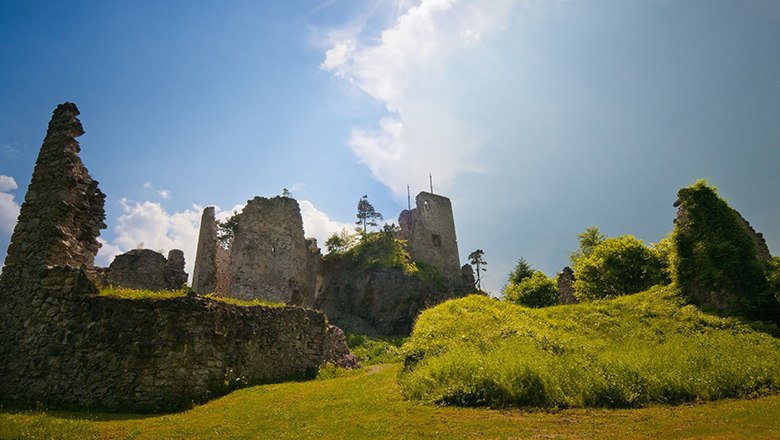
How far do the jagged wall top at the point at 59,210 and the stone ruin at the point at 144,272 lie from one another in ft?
42.3

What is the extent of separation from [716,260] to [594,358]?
747cm

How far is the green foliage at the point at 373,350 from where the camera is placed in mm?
22206

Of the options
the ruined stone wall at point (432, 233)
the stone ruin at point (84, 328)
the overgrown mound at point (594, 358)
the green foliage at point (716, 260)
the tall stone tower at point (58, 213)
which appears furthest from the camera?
the ruined stone wall at point (432, 233)

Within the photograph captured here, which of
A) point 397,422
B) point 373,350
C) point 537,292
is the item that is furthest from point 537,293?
point 397,422

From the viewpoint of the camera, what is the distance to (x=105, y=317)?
1128 cm

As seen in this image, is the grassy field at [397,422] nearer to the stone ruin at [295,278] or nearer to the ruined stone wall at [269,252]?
the ruined stone wall at [269,252]

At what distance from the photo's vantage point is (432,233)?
43250mm

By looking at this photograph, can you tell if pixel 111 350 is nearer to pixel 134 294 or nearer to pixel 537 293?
pixel 134 294

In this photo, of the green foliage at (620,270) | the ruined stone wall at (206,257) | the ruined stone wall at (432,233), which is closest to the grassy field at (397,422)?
the green foliage at (620,270)

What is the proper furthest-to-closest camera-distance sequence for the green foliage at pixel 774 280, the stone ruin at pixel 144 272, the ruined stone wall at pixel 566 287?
the ruined stone wall at pixel 566 287
the stone ruin at pixel 144 272
the green foliage at pixel 774 280

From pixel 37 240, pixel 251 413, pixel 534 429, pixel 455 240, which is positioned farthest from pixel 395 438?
pixel 455 240

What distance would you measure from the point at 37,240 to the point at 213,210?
65.9ft

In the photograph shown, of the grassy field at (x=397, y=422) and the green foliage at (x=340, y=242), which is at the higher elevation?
the green foliage at (x=340, y=242)

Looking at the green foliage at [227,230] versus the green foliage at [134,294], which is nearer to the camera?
the green foliage at [134,294]
